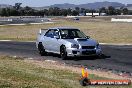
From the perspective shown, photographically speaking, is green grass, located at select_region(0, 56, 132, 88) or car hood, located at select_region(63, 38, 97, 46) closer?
green grass, located at select_region(0, 56, 132, 88)

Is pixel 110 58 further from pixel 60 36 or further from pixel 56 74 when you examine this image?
pixel 56 74

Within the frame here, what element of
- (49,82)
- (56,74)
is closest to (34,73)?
(56,74)

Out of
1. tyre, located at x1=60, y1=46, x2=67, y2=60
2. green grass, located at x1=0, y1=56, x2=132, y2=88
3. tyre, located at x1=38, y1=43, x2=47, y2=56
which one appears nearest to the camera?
green grass, located at x1=0, y1=56, x2=132, y2=88

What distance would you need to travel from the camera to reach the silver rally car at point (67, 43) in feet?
60.7

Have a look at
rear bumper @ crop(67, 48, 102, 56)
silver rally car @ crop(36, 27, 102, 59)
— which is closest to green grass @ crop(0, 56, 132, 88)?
rear bumper @ crop(67, 48, 102, 56)

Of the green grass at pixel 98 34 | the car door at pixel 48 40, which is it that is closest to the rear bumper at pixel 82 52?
the car door at pixel 48 40

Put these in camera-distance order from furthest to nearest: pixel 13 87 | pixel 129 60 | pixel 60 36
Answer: pixel 60 36
pixel 129 60
pixel 13 87

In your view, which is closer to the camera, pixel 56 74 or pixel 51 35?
pixel 56 74

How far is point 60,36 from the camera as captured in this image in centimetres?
1962

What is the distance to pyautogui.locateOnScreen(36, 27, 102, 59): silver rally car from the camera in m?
18.5

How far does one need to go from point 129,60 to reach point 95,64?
1.94 metres

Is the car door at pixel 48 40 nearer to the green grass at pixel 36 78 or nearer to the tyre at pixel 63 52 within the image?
the tyre at pixel 63 52

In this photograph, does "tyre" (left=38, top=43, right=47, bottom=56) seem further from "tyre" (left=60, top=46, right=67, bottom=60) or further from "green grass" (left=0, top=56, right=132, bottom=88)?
"green grass" (left=0, top=56, right=132, bottom=88)

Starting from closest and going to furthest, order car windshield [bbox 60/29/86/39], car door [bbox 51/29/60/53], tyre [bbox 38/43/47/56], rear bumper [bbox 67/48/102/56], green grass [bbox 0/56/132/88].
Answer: green grass [bbox 0/56/132/88] < rear bumper [bbox 67/48/102/56] < car door [bbox 51/29/60/53] < car windshield [bbox 60/29/86/39] < tyre [bbox 38/43/47/56]
